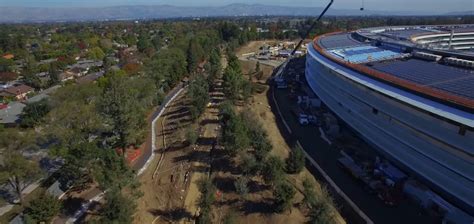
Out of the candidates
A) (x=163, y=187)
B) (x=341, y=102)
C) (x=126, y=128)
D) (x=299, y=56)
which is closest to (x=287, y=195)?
(x=163, y=187)

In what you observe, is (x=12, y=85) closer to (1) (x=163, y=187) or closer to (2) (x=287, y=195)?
(1) (x=163, y=187)

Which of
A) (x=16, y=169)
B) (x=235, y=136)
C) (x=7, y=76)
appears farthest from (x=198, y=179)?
(x=7, y=76)

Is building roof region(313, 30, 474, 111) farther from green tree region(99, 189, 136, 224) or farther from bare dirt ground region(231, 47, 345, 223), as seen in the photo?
green tree region(99, 189, 136, 224)

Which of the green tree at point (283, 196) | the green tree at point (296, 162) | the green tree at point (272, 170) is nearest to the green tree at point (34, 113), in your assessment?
the green tree at point (272, 170)

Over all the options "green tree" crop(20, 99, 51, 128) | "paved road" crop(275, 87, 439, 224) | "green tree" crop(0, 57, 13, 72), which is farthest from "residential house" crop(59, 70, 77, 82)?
"paved road" crop(275, 87, 439, 224)

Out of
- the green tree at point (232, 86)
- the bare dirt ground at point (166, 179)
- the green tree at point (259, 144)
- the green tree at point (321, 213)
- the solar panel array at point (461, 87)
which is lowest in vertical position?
the bare dirt ground at point (166, 179)

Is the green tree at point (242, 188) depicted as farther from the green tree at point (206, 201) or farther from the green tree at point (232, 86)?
the green tree at point (232, 86)
